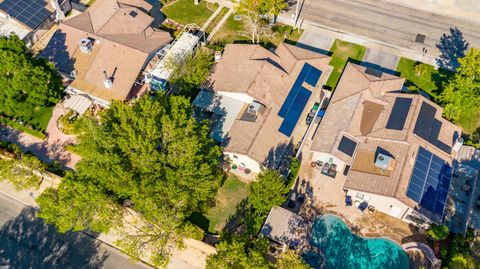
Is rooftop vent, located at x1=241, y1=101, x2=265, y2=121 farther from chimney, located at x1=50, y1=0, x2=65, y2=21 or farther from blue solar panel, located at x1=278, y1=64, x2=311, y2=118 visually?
chimney, located at x1=50, y1=0, x2=65, y2=21

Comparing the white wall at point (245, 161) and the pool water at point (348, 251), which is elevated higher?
the white wall at point (245, 161)

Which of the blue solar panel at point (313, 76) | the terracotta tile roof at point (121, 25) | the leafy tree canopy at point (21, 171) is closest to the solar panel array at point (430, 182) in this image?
the blue solar panel at point (313, 76)

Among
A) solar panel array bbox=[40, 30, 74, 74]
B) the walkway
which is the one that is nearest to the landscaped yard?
solar panel array bbox=[40, 30, 74, 74]

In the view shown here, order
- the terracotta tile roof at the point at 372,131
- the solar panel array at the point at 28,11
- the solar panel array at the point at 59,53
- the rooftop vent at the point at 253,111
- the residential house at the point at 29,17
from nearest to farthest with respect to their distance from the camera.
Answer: the terracotta tile roof at the point at 372,131 → the rooftop vent at the point at 253,111 → the solar panel array at the point at 59,53 → the residential house at the point at 29,17 → the solar panel array at the point at 28,11

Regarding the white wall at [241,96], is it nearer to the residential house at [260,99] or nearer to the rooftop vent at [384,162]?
the residential house at [260,99]

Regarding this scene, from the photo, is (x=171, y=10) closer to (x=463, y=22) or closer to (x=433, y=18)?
(x=433, y=18)

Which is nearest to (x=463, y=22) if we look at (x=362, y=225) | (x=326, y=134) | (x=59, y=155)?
(x=326, y=134)

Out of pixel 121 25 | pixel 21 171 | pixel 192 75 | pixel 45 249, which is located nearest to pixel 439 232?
pixel 192 75
